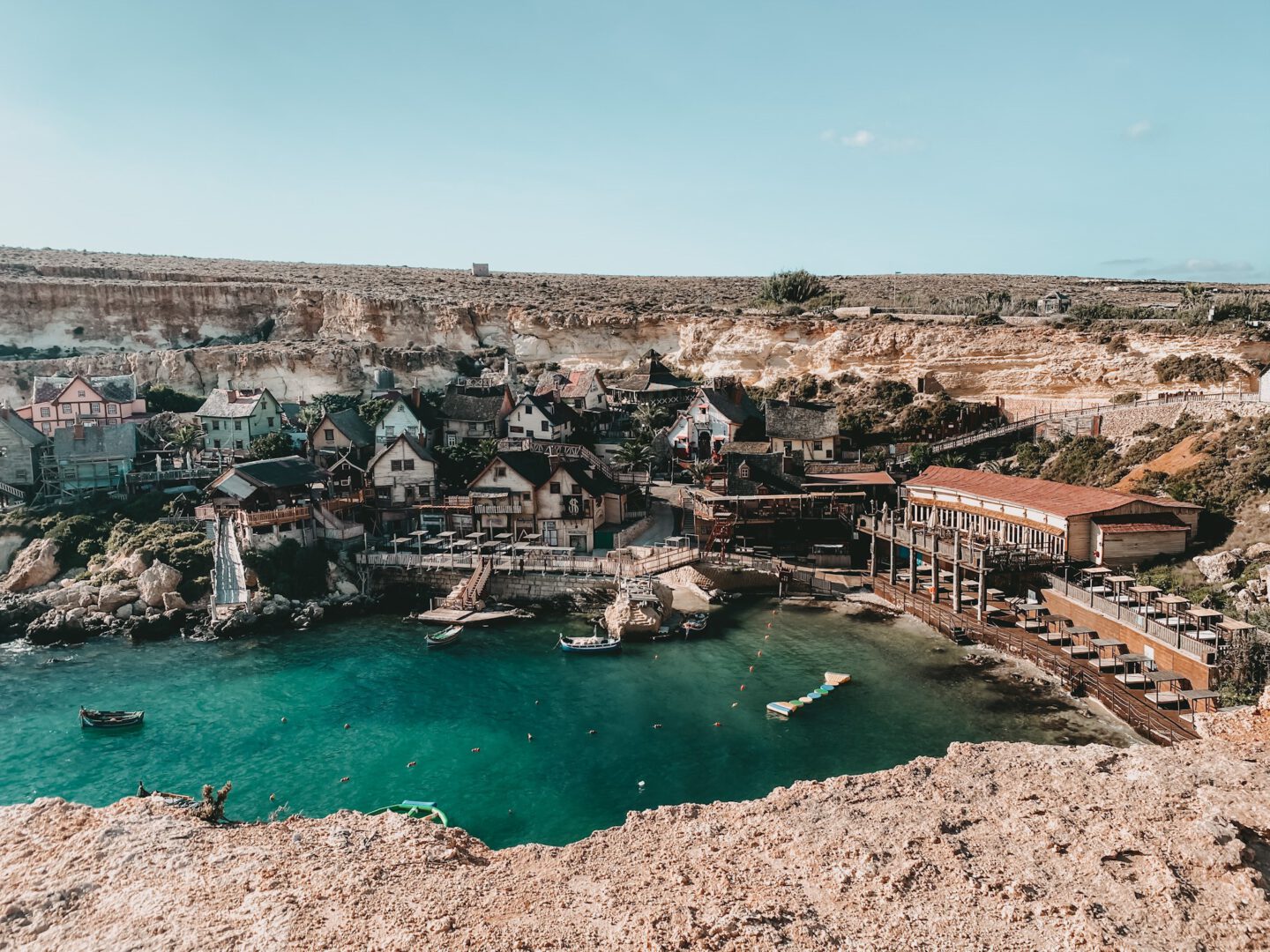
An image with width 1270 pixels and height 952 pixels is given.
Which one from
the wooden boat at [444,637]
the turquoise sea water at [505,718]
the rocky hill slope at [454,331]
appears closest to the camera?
the turquoise sea water at [505,718]

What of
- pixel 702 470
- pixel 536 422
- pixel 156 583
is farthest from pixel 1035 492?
pixel 156 583

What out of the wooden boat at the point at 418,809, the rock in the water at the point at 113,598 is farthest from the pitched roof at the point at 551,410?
the wooden boat at the point at 418,809

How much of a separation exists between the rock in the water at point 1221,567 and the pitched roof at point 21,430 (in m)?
65.7

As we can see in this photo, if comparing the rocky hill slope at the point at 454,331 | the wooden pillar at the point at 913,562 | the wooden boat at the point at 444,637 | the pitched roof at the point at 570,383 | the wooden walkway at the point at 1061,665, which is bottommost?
the wooden boat at the point at 444,637

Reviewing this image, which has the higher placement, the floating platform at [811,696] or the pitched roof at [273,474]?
the pitched roof at [273,474]

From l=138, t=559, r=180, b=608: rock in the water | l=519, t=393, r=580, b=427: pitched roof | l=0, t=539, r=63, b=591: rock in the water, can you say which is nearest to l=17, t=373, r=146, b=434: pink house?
l=0, t=539, r=63, b=591: rock in the water

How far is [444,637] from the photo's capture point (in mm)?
38594

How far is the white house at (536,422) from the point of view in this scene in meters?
61.2

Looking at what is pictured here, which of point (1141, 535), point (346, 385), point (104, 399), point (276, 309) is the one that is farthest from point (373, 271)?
point (1141, 535)

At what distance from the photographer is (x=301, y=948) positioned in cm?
1383

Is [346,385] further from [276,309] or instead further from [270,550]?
[270,550]

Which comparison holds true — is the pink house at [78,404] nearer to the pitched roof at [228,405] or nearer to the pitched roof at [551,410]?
the pitched roof at [228,405]

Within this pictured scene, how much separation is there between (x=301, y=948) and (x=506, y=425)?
168ft

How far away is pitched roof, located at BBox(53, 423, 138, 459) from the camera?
181ft
